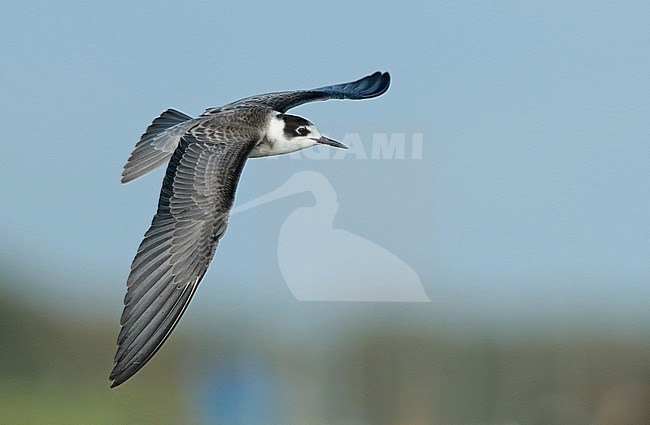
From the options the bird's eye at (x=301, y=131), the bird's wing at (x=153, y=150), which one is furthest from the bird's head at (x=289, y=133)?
the bird's wing at (x=153, y=150)

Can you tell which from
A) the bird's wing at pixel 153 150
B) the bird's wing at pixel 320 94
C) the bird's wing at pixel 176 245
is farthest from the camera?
the bird's wing at pixel 320 94

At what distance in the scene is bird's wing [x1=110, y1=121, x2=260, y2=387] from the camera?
134 centimetres

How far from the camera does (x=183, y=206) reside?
55.6 inches

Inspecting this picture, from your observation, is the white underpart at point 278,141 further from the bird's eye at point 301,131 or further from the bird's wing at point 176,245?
the bird's wing at point 176,245

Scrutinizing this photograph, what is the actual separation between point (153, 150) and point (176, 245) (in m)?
0.28

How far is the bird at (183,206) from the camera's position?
1348 millimetres

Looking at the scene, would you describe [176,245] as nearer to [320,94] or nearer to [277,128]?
[277,128]

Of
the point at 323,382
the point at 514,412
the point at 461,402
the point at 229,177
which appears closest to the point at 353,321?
the point at 323,382

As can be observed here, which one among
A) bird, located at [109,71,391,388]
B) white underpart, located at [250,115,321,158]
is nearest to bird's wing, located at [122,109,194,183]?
bird, located at [109,71,391,388]

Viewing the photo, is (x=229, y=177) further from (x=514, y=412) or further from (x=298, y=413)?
(x=514, y=412)

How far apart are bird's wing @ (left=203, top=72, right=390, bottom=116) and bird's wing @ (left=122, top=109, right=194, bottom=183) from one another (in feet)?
0.24

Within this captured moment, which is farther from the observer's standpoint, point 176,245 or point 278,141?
point 278,141

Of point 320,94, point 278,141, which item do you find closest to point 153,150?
point 278,141

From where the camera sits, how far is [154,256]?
1.39 metres
